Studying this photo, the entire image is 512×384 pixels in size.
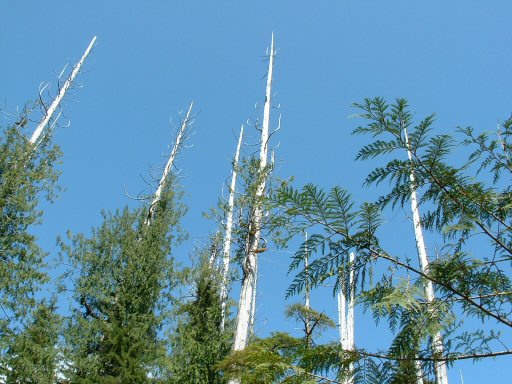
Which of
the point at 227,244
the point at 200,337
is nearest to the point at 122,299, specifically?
the point at 200,337

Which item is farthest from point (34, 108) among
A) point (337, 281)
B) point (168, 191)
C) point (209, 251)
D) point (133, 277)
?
point (337, 281)

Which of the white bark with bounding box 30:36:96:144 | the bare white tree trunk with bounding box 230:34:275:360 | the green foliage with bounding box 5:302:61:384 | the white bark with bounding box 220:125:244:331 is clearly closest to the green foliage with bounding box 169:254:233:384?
the white bark with bounding box 220:125:244:331

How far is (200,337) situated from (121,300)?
2.43m

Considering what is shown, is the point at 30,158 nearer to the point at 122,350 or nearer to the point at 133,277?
the point at 133,277

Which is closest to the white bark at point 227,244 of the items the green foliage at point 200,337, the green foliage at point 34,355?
the green foliage at point 200,337

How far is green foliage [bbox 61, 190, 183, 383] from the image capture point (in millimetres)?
8047

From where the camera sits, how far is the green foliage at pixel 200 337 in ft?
30.1

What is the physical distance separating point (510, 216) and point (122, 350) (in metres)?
7.72

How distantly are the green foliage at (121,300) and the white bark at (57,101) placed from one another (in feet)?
9.70

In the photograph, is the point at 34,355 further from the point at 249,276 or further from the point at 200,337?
the point at 249,276

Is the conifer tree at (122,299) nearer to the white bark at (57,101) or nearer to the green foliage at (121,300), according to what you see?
the green foliage at (121,300)

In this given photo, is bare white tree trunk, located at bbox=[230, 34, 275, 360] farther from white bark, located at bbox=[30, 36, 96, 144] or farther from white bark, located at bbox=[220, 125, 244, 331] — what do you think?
white bark, located at bbox=[30, 36, 96, 144]

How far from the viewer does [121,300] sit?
29.6ft

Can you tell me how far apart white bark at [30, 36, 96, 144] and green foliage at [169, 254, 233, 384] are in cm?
558
